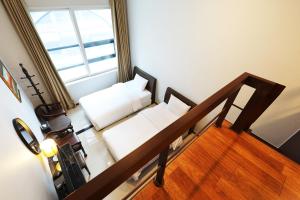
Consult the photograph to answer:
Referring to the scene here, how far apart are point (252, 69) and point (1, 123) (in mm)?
2879

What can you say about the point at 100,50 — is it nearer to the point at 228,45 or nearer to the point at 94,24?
the point at 94,24

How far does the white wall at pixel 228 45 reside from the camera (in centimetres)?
160

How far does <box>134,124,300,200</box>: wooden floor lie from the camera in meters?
1.13

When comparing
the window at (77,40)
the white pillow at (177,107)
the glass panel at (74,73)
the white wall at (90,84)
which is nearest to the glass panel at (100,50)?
the window at (77,40)

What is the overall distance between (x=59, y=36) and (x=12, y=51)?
1043 millimetres

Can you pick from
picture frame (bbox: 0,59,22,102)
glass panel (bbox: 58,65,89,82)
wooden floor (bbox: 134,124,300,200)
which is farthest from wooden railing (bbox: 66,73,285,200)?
glass panel (bbox: 58,65,89,82)

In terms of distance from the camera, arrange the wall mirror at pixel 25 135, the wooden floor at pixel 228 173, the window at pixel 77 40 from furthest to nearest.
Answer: the window at pixel 77 40 < the wall mirror at pixel 25 135 < the wooden floor at pixel 228 173

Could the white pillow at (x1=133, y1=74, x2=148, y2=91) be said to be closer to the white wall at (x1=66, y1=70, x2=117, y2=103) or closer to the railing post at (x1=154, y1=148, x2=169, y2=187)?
the white wall at (x1=66, y1=70, x2=117, y2=103)

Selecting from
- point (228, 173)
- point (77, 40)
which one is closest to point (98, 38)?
point (77, 40)

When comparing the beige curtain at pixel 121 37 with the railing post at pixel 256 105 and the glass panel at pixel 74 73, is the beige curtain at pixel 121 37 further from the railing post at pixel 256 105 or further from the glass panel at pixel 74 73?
the railing post at pixel 256 105

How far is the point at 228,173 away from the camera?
1254 mm

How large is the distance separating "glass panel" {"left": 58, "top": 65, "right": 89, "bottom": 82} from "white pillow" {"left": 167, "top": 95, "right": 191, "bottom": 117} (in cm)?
256

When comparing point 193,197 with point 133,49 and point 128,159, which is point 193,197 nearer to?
point 128,159

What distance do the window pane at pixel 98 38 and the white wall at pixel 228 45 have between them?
93 centimetres
